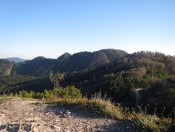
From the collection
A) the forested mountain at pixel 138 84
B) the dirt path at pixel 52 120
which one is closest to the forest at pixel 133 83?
the forested mountain at pixel 138 84

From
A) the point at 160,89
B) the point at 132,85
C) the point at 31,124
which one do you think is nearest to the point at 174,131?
the point at 31,124

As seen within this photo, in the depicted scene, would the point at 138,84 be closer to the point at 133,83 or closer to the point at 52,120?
the point at 133,83

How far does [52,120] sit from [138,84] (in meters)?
91.0

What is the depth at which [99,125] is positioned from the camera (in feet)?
23.6

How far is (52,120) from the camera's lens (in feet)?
25.0

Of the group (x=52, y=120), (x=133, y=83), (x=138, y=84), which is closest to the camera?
(x=52, y=120)

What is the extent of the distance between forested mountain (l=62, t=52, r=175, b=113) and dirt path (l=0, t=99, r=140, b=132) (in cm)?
1989

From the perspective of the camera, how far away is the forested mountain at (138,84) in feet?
216

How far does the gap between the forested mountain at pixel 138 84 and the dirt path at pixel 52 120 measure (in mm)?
19893

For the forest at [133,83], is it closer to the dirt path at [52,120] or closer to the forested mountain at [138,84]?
the forested mountain at [138,84]

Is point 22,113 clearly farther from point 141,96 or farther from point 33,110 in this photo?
point 141,96

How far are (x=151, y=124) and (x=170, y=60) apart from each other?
15280 cm

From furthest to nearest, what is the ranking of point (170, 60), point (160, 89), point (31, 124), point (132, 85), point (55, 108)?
point (170, 60)
point (132, 85)
point (160, 89)
point (55, 108)
point (31, 124)

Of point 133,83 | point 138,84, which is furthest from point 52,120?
point 138,84
